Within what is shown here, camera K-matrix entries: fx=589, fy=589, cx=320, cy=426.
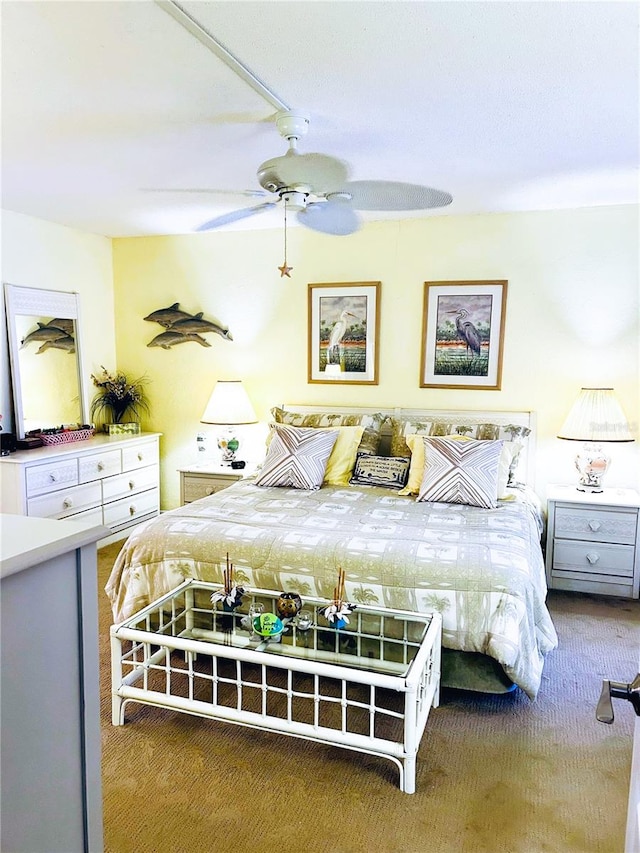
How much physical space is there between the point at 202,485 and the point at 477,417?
208 cm

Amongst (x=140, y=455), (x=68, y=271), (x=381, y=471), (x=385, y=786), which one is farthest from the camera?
(x=140, y=455)

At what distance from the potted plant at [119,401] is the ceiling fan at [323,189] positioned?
2607 millimetres

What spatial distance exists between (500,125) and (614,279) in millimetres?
1795

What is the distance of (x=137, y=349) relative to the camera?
5188mm

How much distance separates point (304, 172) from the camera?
223cm

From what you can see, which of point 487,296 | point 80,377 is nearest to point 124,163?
point 80,377

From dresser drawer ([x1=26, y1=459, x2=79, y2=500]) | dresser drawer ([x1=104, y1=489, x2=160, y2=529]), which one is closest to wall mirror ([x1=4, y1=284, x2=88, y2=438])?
dresser drawer ([x1=26, y1=459, x2=79, y2=500])

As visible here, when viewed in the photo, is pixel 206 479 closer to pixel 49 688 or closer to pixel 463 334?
pixel 463 334

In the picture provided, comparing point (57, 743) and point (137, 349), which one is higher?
point (137, 349)

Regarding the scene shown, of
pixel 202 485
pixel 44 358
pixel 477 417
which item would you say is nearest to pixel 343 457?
pixel 477 417

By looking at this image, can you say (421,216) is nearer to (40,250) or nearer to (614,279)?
(614,279)

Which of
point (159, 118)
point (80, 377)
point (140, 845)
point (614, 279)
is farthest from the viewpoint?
point (80, 377)

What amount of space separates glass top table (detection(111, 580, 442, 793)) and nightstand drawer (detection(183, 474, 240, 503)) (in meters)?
1.65

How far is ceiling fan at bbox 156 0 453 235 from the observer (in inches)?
80.9
